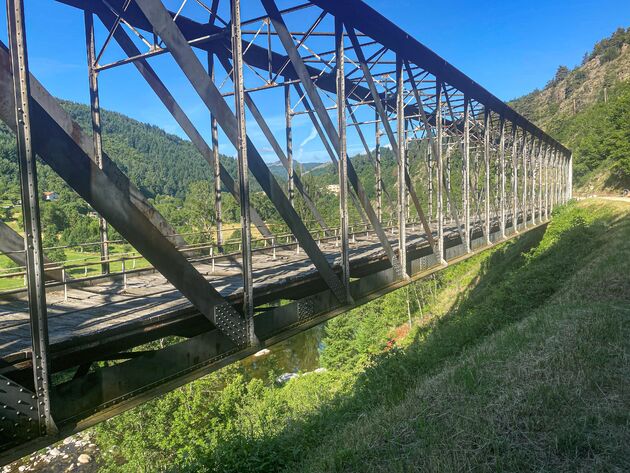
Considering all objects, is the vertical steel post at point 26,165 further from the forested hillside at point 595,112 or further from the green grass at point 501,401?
the forested hillside at point 595,112

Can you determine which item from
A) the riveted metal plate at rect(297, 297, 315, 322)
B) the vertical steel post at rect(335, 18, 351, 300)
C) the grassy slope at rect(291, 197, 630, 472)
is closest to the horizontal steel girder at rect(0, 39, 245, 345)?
the riveted metal plate at rect(297, 297, 315, 322)

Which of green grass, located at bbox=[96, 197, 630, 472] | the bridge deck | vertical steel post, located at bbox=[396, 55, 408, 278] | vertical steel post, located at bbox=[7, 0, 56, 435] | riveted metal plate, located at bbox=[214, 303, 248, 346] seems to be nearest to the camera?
vertical steel post, located at bbox=[7, 0, 56, 435]

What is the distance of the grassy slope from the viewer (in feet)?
15.5

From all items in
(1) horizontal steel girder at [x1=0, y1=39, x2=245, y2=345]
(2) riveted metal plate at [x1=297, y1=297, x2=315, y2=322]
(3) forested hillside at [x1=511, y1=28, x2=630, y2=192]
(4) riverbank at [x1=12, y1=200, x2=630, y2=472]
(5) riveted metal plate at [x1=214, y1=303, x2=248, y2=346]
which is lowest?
(4) riverbank at [x1=12, y1=200, x2=630, y2=472]

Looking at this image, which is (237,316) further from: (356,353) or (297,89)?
(356,353)

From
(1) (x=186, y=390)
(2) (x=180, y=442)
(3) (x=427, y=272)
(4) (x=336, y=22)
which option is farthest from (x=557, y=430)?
(1) (x=186, y=390)

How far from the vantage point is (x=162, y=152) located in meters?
184

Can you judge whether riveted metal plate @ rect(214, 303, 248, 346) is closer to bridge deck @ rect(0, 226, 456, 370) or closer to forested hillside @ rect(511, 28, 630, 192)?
bridge deck @ rect(0, 226, 456, 370)

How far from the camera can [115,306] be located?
6207 millimetres

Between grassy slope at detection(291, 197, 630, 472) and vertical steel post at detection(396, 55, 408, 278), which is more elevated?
vertical steel post at detection(396, 55, 408, 278)

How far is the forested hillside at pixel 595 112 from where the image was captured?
58.4m

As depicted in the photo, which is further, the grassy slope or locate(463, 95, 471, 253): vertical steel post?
locate(463, 95, 471, 253): vertical steel post

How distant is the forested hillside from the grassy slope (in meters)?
58.3

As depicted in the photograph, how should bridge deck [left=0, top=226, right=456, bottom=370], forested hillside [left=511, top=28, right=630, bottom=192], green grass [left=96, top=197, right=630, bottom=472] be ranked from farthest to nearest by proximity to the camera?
forested hillside [left=511, top=28, right=630, bottom=192] → green grass [left=96, top=197, right=630, bottom=472] → bridge deck [left=0, top=226, right=456, bottom=370]
